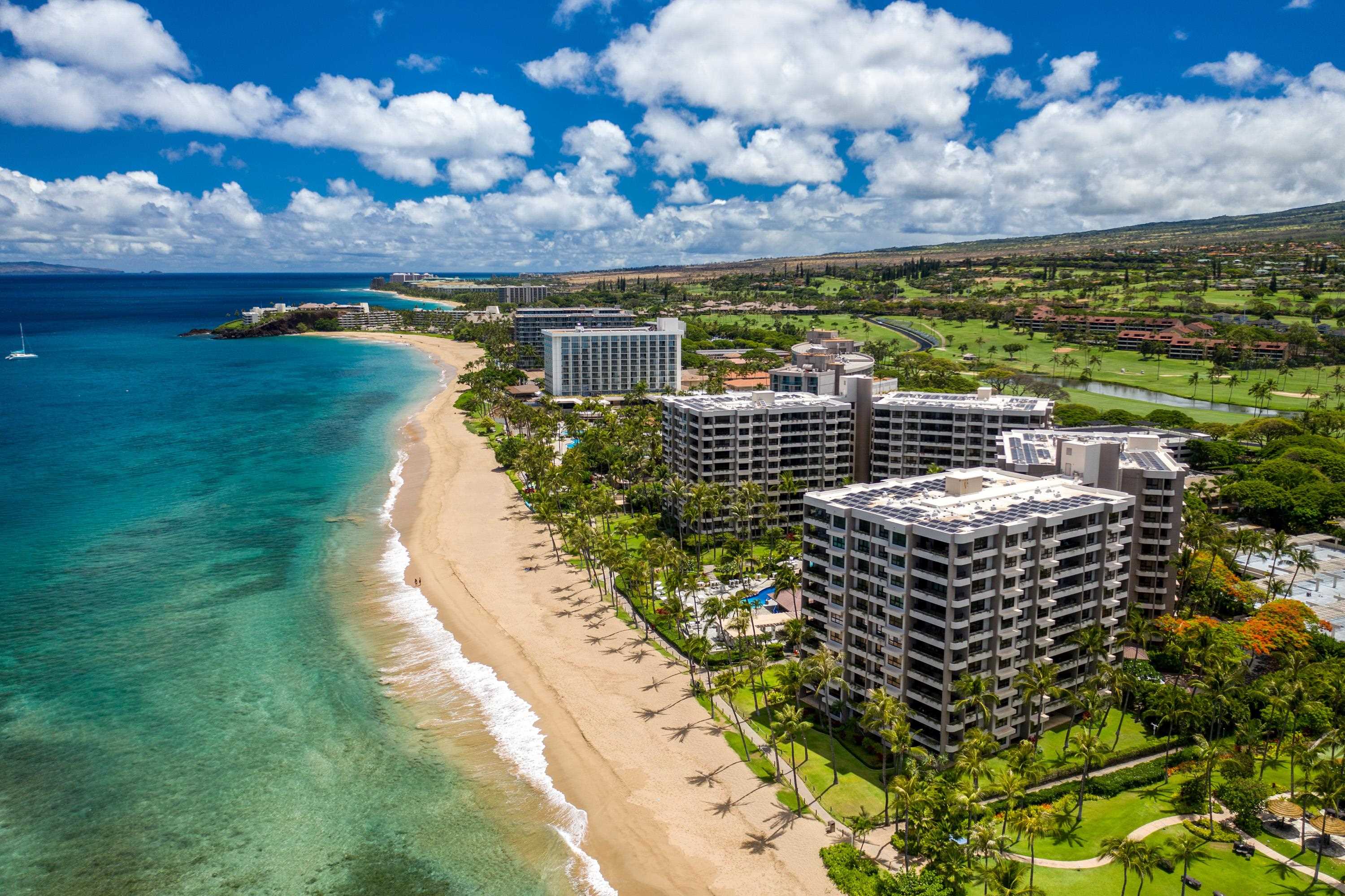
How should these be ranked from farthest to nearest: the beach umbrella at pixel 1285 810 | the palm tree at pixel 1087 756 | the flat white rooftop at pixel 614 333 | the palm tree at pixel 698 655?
the flat white rooftop at pixel 614 333
the palm tree at pixel 698 655
the beach umbrella at pixel 1285 810
the palm tree at pixel 1087 756

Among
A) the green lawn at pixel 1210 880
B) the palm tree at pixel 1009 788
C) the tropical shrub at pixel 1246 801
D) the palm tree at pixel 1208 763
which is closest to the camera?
the green lawn at pixel 1210 880

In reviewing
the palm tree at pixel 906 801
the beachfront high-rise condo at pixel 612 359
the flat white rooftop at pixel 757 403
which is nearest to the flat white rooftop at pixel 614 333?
the beachfront high-rise condo at pixel 612 359

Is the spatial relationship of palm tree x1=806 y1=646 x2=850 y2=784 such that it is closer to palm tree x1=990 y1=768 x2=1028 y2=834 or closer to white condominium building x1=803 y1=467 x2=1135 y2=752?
white condominium building x1=803 y1=467 x2=1135 y2=752

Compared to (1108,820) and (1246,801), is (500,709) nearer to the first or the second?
(1108,820)

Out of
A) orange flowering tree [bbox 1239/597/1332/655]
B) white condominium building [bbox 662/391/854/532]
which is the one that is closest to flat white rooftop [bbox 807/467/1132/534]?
orange flowering tree [bbox 1239/597/1332/655]

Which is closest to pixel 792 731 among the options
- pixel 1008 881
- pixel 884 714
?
pixel 884 714

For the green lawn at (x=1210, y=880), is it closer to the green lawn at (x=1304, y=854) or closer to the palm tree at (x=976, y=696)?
the green lawn at (x=1304, y=854)
